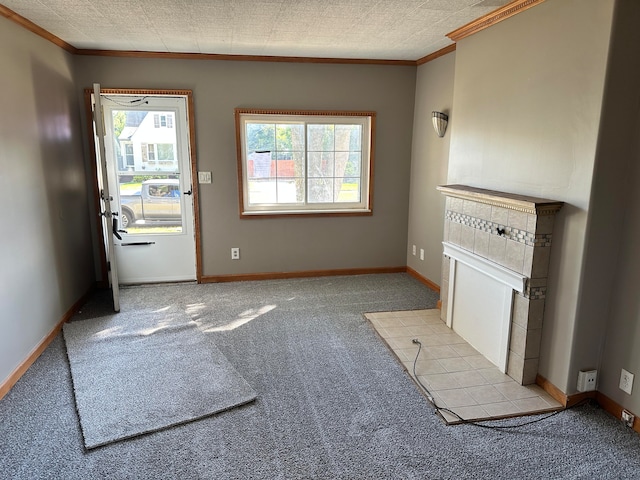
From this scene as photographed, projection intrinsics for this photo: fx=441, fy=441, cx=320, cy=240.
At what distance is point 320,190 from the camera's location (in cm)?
482

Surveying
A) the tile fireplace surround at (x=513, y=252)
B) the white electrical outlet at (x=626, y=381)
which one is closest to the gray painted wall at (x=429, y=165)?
the tile fireplace surround at (x=513, y=252)

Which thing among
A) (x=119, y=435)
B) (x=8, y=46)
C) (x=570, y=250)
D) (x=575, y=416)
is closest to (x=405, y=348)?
(x=575, y=416)

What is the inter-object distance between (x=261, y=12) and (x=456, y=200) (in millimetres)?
1902

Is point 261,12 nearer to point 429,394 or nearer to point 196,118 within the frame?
point 196,118

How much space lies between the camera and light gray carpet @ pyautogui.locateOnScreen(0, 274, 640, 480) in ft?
→ 6.48

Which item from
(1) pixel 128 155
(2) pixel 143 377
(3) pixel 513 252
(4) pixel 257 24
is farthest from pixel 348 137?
(2) pixel 143 377

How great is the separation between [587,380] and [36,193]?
3.72m

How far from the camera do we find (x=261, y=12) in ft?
9.46

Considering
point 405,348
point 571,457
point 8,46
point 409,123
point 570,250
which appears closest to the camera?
point 571,457

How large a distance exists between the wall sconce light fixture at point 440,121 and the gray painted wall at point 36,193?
10.6 ft

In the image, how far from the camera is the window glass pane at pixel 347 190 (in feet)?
15.9

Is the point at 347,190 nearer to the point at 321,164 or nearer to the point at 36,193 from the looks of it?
the point at 321,164

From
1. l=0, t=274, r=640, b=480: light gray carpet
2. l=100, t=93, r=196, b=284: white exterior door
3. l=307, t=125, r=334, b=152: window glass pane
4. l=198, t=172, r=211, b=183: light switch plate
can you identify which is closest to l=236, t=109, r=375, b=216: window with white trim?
l=307, t=125, r=334, b=152: window glass pane

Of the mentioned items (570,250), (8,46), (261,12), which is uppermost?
(261,12)
